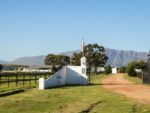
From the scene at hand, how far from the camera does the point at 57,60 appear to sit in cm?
17525

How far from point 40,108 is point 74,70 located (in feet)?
82.2

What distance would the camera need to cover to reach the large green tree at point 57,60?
170 m

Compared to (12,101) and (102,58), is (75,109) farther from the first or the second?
(102,58)

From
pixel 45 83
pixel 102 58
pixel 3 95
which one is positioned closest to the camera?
pixel 3 95

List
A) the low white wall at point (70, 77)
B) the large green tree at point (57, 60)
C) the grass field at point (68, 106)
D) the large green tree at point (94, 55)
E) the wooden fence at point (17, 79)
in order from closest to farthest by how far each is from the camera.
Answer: the grass field at point (68, 106) → the wooden fence at point (17, 79) → the low white wall at point (70, 77) → the large green tree at point (94, 55) → the large green tree at point (57, 60)

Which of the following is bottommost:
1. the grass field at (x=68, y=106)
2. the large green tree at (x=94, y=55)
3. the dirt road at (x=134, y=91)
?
the grass field at (x=68, y=106)

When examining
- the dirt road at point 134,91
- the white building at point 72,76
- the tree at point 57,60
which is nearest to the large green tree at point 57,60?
the tree at point 57,60

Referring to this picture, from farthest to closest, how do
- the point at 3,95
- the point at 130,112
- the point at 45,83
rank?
1. the point at 45,83
2. the point at 3,95
3. the point at 130,112

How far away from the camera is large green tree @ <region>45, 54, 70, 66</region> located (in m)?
170

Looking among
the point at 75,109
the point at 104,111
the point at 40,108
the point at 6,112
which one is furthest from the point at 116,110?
the point at 6,112

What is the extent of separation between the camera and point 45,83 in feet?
130

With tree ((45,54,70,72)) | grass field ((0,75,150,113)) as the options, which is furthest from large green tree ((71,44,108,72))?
grass field ((0,75,150,113))

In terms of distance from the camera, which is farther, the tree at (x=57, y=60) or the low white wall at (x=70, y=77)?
the tree at (x=57, y=60)

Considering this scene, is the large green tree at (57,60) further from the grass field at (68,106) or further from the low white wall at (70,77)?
the grass field at (68,106)
